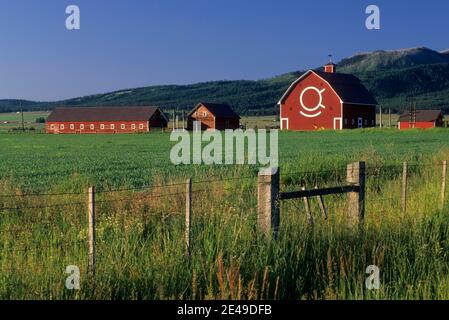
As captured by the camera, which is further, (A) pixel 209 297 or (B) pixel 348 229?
(B) pixel 348 229

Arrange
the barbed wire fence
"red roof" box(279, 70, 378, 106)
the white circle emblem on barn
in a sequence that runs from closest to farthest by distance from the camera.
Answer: the barbed wire fence → the white circle emblem on barn → "red roof" box(279, 70, 378, 106)

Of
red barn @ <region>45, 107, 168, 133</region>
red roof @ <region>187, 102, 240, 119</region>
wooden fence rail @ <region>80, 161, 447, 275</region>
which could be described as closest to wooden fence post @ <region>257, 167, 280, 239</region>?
wooden fence rail @ <region>80, 161, 447, 275</region>

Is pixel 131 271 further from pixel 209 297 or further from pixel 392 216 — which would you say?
pixel 392 216

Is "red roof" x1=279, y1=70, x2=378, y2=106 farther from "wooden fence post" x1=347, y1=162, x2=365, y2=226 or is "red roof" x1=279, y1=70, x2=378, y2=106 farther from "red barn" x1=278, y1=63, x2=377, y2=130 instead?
"wooden fence post" x1=347, y1=162, x2=365, y2=226

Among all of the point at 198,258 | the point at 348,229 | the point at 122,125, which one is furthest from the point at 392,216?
the point at 122,125

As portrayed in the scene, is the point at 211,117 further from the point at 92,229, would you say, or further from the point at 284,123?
the point at 92,229

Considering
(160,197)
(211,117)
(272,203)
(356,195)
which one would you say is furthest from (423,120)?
(272,203)

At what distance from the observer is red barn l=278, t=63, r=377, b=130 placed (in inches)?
3095

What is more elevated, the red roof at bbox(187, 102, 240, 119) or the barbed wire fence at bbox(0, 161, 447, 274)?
the red roof at bbox(187, 102, 240, 119)

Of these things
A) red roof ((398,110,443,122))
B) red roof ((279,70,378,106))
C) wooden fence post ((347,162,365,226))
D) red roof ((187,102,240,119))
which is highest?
red roof ((279,70,378,106))

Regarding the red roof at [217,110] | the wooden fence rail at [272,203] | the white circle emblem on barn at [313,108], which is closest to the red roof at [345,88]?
the white circle emblem on barn at [313,108]

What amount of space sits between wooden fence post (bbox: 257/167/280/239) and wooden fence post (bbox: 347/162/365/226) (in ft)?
5.68

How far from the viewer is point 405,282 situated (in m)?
6.34
